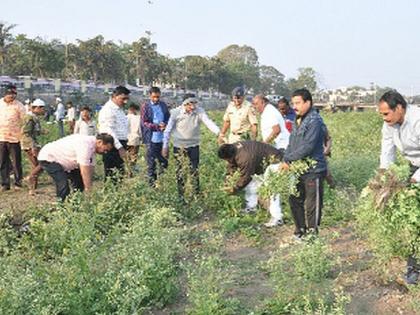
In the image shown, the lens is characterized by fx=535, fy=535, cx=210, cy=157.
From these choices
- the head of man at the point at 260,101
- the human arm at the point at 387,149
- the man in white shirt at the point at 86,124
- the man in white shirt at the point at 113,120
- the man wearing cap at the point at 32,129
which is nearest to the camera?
the human arm at the point at 387,149

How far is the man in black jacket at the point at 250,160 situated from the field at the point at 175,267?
0.26m

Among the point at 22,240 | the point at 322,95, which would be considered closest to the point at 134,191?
the point at 22,240

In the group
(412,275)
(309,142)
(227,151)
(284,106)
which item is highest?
(284,106)

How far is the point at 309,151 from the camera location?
479 cm

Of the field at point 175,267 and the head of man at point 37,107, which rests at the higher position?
the head of man at point 37,107

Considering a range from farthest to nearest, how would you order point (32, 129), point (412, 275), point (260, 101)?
point (32, 129) → point (260, 101) → point (412, 275)

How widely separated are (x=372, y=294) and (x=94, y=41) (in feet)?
148


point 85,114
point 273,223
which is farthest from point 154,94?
point 273,223

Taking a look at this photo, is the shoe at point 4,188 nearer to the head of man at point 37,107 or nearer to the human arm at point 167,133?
the head of man at point 37,107

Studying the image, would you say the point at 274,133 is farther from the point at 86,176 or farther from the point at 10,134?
the point at 10,134

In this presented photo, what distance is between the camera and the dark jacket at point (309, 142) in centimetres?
480

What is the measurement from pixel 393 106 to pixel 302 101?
3.49 feet

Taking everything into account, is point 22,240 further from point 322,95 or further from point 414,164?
point 322,95

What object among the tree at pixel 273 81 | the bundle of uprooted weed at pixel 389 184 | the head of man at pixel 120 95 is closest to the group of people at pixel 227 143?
the head of man at pixel 120 95
